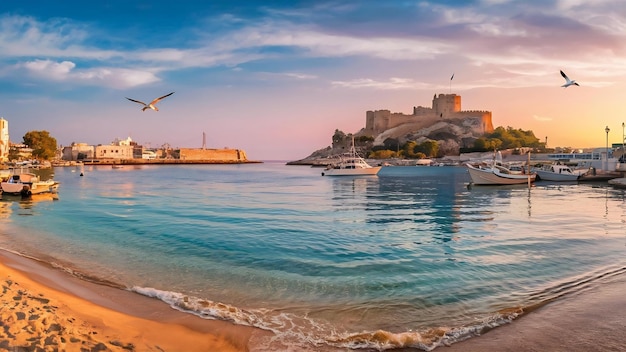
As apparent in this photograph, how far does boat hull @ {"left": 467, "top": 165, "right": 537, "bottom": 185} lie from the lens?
41750 millimetres

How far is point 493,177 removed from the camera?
42156 millimetres

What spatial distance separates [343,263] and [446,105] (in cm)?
15475

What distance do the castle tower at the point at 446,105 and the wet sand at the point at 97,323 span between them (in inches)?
6190

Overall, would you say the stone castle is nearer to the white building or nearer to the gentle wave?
the white building

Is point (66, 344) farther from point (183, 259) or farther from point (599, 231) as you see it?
point (599, 231)

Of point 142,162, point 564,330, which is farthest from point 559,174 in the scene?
point 142,162

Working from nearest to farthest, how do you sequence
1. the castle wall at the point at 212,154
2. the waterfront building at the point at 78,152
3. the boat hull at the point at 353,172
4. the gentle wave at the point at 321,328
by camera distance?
the gentle wave at the point at 321,328, the boat hull at the point at 353,172, the waterfront building at the point at 78,152, the castle wall at the point at 212,154

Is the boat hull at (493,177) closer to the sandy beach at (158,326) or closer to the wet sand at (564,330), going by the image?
the sandy beach at (158,326)

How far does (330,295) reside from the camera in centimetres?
765

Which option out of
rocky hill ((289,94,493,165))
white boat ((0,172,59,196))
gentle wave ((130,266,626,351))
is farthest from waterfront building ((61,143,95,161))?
gentle wave ((130,266,626,351))

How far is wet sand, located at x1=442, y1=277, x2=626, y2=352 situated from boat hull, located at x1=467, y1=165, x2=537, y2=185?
119ft

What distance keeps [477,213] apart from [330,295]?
14880 millimetres

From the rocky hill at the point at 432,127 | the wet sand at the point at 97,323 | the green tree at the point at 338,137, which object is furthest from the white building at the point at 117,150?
the wet sand at the point at 97,323

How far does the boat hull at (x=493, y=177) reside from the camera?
41.8 metres
